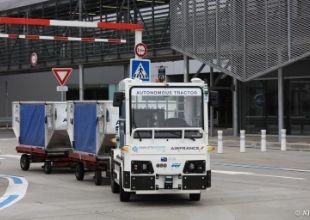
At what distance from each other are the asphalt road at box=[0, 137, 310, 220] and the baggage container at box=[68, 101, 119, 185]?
0.49m

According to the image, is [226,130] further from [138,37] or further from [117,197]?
[117,197]

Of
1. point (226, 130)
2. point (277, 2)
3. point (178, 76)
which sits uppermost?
point (277, 2)

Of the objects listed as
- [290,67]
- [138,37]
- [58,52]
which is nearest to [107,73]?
[58,52]

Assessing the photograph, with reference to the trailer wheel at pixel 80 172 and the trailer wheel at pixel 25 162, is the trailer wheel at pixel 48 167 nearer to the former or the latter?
the trailer wheel at pixel 25 162

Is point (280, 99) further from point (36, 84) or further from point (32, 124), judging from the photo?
point (36, 84)

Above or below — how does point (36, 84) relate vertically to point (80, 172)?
above

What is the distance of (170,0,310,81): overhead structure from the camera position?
30.3 metres

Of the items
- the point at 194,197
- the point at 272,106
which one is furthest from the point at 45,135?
the point at 272,106

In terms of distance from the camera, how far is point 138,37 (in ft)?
75.4

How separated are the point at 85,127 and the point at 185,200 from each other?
5.18 m

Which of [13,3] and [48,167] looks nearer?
[48,167]

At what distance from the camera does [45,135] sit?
20000mm

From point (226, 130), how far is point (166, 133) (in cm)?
2890

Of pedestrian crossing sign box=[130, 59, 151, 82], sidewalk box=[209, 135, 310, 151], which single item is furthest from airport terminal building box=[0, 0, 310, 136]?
pedestrian crossing sign box=[130, 59, 151, 82]
